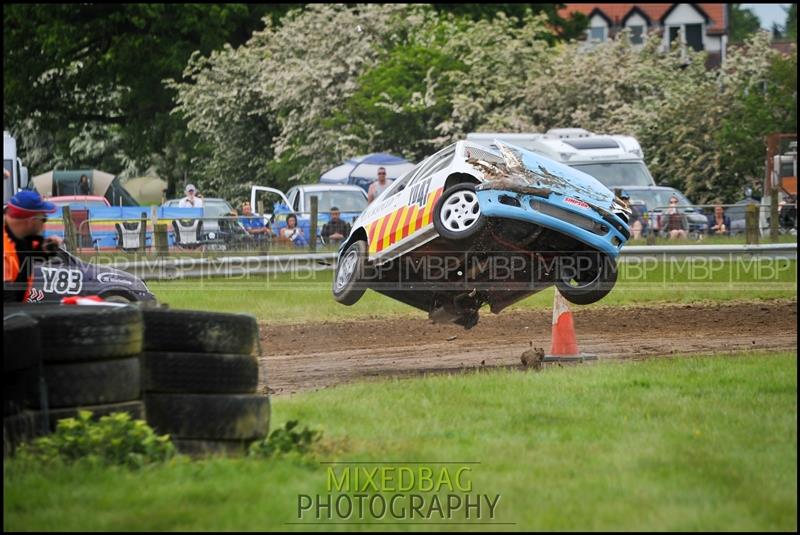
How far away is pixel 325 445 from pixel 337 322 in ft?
30.9

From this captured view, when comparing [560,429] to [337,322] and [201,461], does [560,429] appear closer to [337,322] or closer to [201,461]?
[201,461]

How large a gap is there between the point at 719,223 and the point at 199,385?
1814cm

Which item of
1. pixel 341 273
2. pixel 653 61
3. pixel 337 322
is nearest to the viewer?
pixel 341 273

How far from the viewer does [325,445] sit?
7.66m

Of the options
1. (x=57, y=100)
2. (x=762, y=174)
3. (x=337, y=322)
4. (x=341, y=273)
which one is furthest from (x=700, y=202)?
(x=57, y=100)

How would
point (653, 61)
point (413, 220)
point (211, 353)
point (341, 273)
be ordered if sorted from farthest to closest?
1. point (653, 61)
2. point (341, 273)
3. point (413, 220)
4. point (211, 353)

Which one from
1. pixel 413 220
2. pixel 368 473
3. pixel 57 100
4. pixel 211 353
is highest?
pixel 57 100

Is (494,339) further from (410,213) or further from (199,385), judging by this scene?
(199,385)

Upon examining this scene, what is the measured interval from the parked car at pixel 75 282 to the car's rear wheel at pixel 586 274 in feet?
13.7

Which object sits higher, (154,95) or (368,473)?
(154,95)

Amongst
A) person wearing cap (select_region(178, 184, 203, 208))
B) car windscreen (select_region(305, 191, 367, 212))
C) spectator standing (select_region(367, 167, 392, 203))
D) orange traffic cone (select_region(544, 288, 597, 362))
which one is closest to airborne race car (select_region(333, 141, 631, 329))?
orange traffic cone (select_region(544, 288, 597, 362))

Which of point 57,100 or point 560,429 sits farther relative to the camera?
point 57,100

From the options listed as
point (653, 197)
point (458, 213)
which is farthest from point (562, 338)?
point (653, 197)

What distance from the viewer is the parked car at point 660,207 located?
78.6 ft
